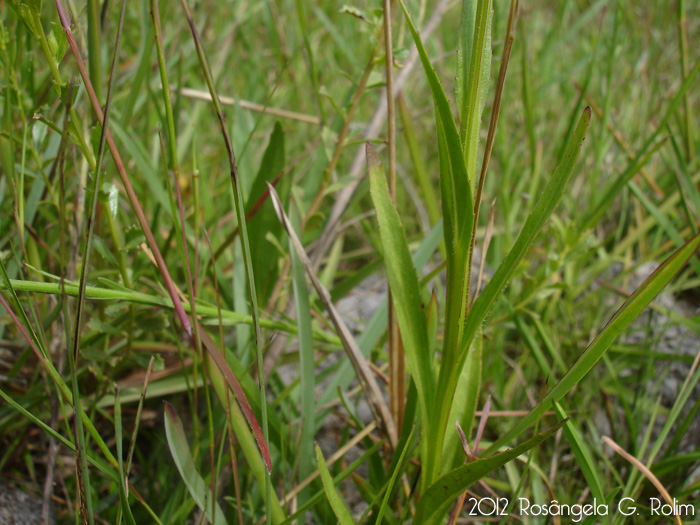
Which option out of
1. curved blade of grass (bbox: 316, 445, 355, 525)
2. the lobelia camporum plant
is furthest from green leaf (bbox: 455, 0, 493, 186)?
curved blade of grass (bbox: 316, 445, 355, 525)

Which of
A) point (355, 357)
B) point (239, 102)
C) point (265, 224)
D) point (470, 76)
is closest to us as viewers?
point (470, 76)

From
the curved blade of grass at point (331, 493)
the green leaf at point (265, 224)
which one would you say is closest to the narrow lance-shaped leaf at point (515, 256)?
the curved blade of grass at point (331, 493)

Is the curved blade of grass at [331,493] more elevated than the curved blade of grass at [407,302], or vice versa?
the curved blade of grass at [407,302]

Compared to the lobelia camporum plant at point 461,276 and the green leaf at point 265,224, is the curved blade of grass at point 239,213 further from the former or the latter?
the green leaf at point 265,224

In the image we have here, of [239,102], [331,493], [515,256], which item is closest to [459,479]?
[331,493]

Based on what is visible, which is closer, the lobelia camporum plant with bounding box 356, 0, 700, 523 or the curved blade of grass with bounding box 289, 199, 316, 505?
the lobelia camporum plant with bounding box 356, 0, 700, 523

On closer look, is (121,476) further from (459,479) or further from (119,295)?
(459,479)

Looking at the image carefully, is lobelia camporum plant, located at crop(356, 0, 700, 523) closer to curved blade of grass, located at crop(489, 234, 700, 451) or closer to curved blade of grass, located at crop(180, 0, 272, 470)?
curved blade of grass, located at crop(489, 234, 700, 451)
